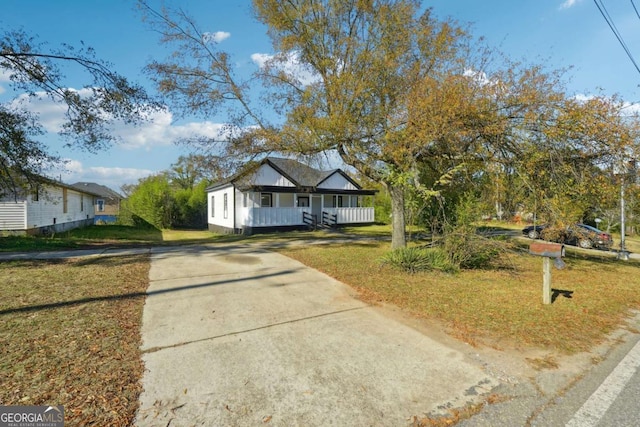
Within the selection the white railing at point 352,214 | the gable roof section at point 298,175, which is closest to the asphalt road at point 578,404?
the gable roof section at point 298,175

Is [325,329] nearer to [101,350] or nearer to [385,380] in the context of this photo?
[385,380]

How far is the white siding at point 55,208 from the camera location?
1596cm

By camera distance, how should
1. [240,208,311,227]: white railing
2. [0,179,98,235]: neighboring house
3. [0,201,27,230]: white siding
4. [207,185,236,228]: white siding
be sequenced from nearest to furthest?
[0,179,98,235]: neighboring house
[0,201,27,230]: white siding
[240,208,311,227]: white railing
[207,185,236,228]: white siding

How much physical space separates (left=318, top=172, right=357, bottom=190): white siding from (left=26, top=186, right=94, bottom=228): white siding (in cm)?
1534

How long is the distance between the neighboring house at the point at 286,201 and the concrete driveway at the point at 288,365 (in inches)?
485

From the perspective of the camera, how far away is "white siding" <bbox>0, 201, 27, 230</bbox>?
602 inches

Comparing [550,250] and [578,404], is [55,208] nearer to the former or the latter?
[550,250]

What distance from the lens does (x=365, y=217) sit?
1001 inches

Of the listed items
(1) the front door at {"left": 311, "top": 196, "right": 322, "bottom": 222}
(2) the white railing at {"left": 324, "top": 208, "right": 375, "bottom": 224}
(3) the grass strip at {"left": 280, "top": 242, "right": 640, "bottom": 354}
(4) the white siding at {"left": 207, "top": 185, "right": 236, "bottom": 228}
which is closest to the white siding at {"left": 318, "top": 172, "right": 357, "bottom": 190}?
(1) the front door at {"left": 311, "top": 196, "right": 322, "bottom": 222}

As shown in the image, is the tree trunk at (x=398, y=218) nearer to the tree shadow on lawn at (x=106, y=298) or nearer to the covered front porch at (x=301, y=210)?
the tree shadow on lawn at (x=106, y=298)

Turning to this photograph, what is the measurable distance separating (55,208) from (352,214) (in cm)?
1874

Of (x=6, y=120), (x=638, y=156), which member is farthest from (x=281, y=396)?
(x=6, y=120)

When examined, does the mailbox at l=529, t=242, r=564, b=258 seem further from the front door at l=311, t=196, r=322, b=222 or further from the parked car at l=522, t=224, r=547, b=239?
the front door at l=311, t=196, r=322, b=222

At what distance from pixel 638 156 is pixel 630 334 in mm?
4431
